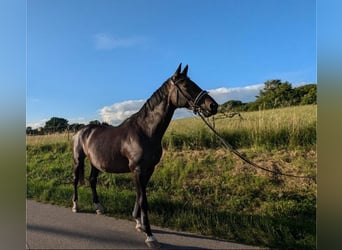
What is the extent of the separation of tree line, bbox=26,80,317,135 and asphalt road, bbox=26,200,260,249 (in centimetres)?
113

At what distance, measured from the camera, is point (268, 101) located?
16.0 ft

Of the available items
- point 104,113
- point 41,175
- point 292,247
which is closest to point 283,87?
point 292,247

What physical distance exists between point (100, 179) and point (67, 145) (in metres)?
0.87

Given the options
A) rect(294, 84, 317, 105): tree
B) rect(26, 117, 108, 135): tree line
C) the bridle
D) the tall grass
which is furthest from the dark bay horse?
rect(294, 84, 317, 105): tree

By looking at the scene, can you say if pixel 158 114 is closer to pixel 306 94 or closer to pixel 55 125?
pixel 55 125

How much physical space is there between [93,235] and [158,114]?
166cm

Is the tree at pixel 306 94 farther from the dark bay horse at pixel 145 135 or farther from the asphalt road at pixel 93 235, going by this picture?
the asphalt road at pixel 93 235

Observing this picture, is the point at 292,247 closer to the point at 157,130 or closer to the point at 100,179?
the point at 157,130

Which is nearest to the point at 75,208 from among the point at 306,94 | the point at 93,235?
the point at 93,235

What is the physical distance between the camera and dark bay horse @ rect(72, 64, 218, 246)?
392 centimetres

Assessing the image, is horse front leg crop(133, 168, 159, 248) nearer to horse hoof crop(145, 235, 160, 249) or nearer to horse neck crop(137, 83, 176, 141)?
horse hoof crop(145, 235, 160, 249)
